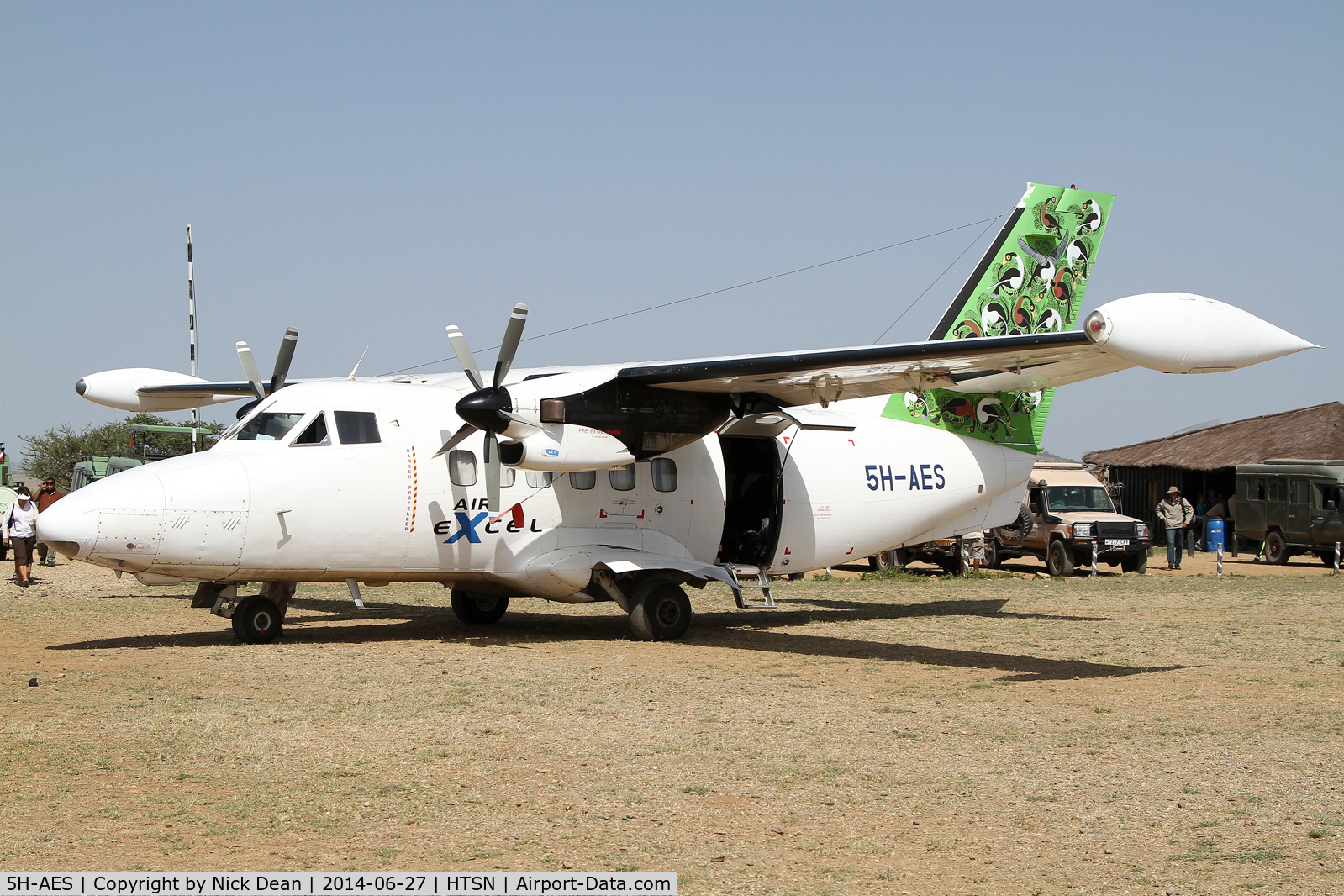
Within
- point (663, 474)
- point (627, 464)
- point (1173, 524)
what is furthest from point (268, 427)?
point (1173, 524)

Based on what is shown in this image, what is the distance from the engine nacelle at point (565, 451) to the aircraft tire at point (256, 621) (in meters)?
3.17

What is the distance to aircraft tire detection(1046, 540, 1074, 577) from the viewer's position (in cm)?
A: 2605

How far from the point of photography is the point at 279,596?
43.7ft

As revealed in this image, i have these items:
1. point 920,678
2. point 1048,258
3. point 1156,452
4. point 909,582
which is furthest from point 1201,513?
point 920,678

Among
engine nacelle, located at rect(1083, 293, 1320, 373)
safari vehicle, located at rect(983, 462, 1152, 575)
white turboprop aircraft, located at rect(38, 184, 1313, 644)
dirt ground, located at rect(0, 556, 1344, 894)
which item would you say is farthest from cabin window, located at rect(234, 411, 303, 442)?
safari vehicle, located at rect(983, 462, 1152, 575)

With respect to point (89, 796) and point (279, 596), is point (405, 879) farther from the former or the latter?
point (279, 596)

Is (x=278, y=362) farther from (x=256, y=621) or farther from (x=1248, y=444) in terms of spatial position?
(x=1248, y=444)

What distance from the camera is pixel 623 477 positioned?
47.3 feet

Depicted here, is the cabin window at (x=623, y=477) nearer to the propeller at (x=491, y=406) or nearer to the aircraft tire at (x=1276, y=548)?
the propeller at (x=491, y=406)

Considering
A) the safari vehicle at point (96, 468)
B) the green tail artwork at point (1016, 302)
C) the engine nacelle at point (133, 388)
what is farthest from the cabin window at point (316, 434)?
the safari vehicle at point (96, 468)

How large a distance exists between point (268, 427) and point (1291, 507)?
2594 cm

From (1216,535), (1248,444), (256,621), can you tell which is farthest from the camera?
(1248,444)

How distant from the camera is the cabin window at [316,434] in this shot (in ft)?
41.5

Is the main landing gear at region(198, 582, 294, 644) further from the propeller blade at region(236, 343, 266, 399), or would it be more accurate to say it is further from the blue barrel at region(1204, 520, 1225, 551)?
the blue barrel at region(1204, 520, 1225, 551)
